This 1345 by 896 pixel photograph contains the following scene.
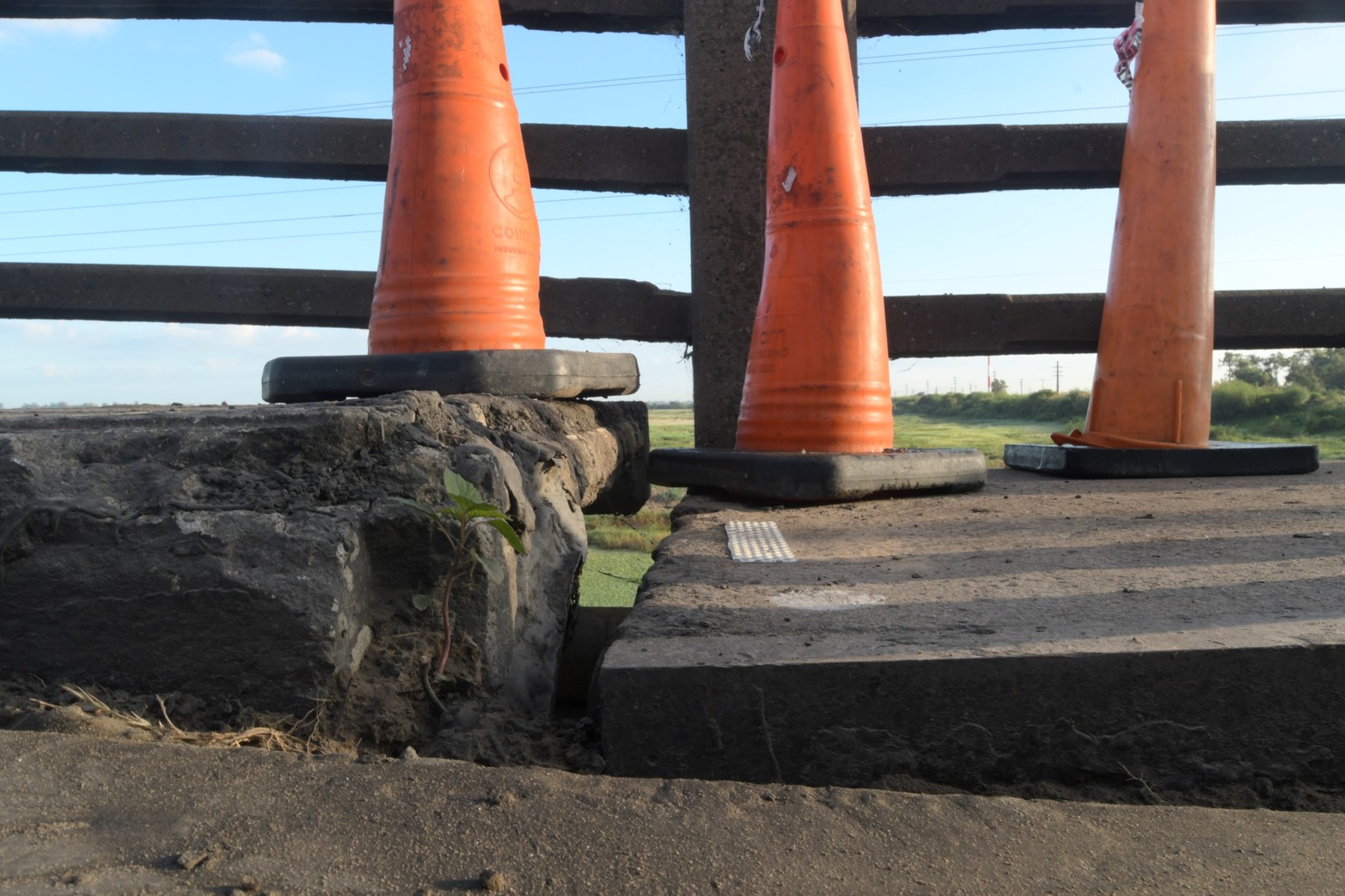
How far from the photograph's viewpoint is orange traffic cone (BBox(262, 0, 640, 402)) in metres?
2.63

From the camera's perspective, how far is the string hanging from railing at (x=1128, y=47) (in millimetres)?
3785

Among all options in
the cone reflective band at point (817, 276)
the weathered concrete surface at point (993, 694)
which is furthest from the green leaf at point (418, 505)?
the cone reflective band at point (817, 276)

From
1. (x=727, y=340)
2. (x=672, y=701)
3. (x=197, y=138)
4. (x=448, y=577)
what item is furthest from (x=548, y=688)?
(x=197, y=138)

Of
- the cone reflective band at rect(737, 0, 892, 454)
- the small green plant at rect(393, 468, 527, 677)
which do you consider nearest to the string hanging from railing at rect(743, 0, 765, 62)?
the cone reflective band at rect(737, 0, 892, 454)

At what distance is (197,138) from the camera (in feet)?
14.0

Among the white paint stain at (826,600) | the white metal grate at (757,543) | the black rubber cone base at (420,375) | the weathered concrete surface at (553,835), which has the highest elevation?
Result: the black rubber cone base at (420,375)

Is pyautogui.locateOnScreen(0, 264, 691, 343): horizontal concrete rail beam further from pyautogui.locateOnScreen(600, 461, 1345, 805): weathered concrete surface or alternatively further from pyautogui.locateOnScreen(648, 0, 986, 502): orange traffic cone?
pyautogui.locateOnScreen(600, 461, 1345, 805): weathered concrete surface

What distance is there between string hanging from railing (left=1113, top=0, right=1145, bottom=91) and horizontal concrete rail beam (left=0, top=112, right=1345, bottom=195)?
1.38ft

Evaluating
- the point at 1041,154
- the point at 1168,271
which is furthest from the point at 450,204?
the point at 1041,154

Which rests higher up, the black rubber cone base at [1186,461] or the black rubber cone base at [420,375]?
the black rubber cone base at [420,375]

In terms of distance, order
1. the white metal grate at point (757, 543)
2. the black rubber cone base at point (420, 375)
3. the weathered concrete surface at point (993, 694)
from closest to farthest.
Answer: the weathered concrete surface at point (993, 694), the white metal grate at point (757, 543), the black rubber cone base at point (420, 375)

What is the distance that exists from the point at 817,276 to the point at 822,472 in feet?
2.21

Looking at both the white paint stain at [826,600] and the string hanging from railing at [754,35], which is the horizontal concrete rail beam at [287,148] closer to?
the string hanging from railing at [754,35]

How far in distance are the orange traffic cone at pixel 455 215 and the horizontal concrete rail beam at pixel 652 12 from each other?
161 centimetres
